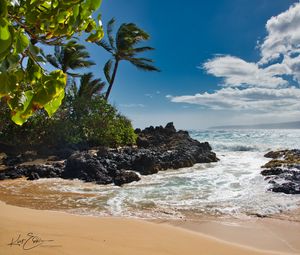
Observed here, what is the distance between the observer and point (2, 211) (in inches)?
235

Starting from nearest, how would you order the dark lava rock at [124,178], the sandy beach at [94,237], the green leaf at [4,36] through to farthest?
the green leaf at [4,36] → the sandy beach at [94,237] → the dark lava rock at [124,178]

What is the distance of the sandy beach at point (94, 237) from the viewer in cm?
395

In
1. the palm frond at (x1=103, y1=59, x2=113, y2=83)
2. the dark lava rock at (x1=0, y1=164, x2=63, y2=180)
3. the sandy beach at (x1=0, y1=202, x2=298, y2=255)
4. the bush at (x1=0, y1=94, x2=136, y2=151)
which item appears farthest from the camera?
the palm frond at (x1=103, y1=59, x2=113, y2=83)

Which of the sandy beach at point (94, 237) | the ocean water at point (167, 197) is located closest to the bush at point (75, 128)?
the ocean water at point (167, 197)

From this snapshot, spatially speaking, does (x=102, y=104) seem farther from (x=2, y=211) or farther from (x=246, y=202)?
(x=2, y=211)

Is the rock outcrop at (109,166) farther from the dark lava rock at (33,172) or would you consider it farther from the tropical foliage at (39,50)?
the tropical foliage at (39,50)

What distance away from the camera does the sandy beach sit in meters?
3.95

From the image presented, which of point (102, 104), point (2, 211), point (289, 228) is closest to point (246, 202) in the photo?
point (289, 228)

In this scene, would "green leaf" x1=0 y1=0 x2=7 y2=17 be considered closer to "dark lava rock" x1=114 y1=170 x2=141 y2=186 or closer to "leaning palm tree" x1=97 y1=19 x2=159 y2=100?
"dark lava rock" x1=114 y1=170 x2=141 y2=186

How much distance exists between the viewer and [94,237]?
4.68 m

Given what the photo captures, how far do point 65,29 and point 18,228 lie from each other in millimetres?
3844

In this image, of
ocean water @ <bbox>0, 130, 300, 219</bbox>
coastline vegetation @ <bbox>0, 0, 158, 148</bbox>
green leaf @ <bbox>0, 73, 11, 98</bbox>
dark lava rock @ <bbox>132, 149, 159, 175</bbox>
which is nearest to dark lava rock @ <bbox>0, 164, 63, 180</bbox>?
ocean water @ <bbox>0, 130, 300, 219</bbox>

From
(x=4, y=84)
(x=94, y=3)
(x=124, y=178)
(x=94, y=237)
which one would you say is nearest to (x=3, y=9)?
(x=4, y=84)

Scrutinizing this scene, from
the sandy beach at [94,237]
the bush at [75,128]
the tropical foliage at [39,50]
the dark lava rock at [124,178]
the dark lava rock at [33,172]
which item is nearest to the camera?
the tropical foliage at [39,50]
